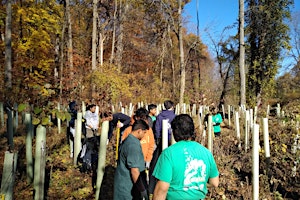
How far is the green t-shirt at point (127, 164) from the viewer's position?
3.48 metres

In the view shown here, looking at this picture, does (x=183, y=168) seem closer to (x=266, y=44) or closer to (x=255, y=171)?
(x=255, y=171)

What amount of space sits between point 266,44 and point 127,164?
2103 centimetres

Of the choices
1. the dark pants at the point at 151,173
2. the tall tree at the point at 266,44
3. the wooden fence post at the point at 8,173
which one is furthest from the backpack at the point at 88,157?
the tall tree at the point at 266,44

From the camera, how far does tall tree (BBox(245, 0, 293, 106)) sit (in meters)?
20.9

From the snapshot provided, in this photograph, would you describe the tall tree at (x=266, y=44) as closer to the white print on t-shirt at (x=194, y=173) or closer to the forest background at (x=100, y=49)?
the forest background at (x=100, y=49)

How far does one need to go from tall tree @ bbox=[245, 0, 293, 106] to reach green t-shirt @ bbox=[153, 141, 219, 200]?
769 inches

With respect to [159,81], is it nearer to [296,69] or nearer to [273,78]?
[273,78]

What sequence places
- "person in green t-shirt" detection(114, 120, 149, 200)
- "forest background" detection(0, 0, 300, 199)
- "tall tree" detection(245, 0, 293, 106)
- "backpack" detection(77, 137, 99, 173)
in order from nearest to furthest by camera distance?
"person in green t-shirt" detection(114, 120, 149, 200) < "backpack" detection(77, 137, 99, 173) < "forest background" detection(0, 0, 300, 199) < "tall tree" detection(245, 0, 293, 106)

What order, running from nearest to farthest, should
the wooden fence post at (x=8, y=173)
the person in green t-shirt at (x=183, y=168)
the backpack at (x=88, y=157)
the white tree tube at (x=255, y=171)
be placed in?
the person in green t-shirt at (x=183, y=168), the wooden fence post at (x=8, y=173), the white tree tube at (x=255, y=171), the backpack at (x=88, y=157)

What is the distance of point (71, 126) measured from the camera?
7.96 m

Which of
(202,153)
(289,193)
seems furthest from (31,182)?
(289,193)

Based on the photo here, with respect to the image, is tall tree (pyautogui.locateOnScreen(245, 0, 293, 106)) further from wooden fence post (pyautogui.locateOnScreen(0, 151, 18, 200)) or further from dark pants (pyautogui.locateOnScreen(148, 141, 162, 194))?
wooden fence post (pyautogui.locateOnScreen(0, 151, 18, 200))

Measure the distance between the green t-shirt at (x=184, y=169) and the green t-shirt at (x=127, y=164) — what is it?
2.86ft

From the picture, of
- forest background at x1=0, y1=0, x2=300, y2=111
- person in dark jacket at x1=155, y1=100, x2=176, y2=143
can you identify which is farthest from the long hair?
forest background at x1=0, y1=0, x2=300, y2=111
